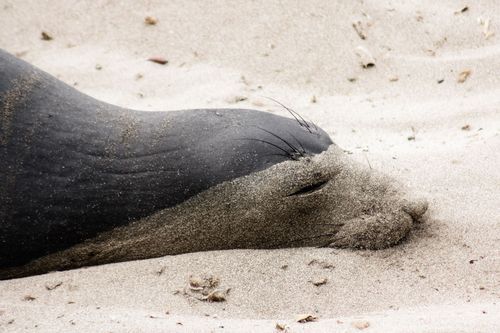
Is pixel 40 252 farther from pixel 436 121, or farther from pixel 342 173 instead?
pixel 436 121

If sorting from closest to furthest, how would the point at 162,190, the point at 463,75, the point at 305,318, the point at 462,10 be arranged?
the point at 305,318 < the point at 162,190 < the point at 463,75 < the point at 462,10

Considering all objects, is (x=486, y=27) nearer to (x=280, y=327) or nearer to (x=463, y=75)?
(x=463, y=75)

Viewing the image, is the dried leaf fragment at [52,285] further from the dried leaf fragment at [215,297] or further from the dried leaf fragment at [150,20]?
the dried leaf fragment at [150,20]

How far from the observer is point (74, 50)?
4605 mm

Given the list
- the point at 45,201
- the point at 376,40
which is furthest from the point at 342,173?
the point at 376,40

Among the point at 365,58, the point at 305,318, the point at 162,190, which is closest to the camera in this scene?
the point at 305,318

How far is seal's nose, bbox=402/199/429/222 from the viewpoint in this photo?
2588 millimetres

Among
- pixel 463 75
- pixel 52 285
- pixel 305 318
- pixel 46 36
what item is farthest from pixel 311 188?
pixel 46 36

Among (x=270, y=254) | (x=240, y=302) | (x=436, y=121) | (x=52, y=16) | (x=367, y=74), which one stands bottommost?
(x=240, y=302)

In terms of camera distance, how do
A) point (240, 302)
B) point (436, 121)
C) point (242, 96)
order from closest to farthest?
point (240, 302)
point (436, 121)
point (242, 96)

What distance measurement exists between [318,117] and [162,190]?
156 cm

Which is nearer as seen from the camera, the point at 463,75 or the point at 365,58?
the point at 463,75

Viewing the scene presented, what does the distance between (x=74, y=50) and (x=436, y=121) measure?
96.2 inches

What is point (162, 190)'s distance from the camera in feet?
8.20
